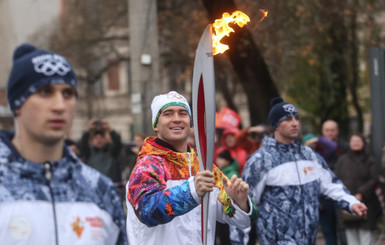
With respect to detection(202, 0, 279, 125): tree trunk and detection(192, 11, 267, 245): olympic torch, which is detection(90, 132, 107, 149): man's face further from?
detection(192, 11, 267, 245): olympic torch

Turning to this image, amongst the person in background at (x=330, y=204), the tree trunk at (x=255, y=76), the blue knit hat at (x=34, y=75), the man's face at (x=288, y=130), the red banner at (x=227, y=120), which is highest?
the tree trunk at (x=255, y=76)

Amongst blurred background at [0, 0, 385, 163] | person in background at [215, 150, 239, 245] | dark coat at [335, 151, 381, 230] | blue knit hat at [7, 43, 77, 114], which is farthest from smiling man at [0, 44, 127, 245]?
dark coat at [335, 151, 381, 230]

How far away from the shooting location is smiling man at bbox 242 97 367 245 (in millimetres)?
5672

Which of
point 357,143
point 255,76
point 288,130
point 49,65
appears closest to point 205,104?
point 49,65

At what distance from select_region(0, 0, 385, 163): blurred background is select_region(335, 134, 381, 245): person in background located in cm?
75

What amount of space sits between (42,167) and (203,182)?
1.34 meters

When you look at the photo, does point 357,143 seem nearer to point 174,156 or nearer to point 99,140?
point 99,140

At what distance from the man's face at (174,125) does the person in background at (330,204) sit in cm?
456

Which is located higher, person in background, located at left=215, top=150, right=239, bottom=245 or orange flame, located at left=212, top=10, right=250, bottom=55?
orange flame, located at left=212, top=10, right=250, bottom=55

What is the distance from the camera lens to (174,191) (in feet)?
13.0

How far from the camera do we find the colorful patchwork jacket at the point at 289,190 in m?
5.67

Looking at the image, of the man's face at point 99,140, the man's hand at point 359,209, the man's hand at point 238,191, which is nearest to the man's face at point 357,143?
the man's hand at point 359,209

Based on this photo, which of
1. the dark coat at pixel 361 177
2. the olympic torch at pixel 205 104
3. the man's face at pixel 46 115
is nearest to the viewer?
the man's face at pixel 46 115

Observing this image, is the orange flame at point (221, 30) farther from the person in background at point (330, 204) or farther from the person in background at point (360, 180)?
the person in background at point (330, 204)
